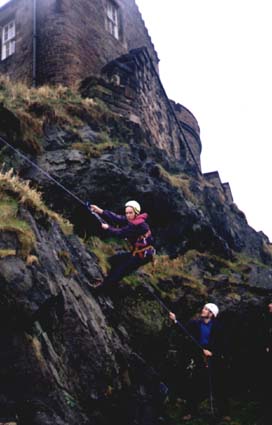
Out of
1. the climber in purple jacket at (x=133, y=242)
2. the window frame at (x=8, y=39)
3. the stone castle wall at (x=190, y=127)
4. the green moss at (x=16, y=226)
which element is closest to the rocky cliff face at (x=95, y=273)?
the green moss at (x=16, y=226)

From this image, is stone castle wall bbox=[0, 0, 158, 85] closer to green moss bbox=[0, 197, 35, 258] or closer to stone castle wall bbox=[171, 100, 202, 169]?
stone castle wall bbox=[171, 100, 202, 169]

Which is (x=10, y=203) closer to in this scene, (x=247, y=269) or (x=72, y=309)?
(x=72, y=309)

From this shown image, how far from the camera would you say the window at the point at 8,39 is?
25.8m

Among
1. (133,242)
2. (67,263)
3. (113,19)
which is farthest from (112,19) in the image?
(67,263)

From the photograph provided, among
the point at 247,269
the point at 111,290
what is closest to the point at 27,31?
the point at 247,269

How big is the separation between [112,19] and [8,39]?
539cm

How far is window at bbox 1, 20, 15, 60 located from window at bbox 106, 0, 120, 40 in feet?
14.9

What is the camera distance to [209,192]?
21031mm

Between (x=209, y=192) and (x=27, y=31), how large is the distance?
36.7 ft

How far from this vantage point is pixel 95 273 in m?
11.8

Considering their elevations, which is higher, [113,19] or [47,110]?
[113,19]

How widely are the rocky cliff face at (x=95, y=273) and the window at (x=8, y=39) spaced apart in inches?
244

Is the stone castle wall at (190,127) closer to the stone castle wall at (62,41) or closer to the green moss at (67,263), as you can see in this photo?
the stone castle wall at (62,41)

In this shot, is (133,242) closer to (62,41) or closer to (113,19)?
(62,41)
